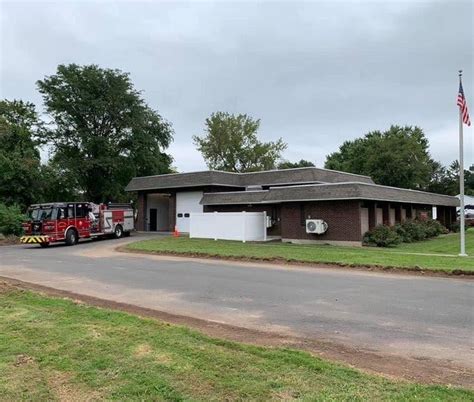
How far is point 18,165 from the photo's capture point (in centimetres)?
4156

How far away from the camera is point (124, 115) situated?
4988cm

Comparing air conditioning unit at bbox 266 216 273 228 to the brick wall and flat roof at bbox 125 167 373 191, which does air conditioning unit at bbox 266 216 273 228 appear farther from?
the brick wall

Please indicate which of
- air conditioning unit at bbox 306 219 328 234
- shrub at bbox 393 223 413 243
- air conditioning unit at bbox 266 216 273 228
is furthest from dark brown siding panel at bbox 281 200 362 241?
shrub at bbox 393 223 413 243

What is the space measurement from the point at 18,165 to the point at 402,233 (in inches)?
1242

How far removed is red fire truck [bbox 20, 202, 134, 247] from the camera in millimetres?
30750

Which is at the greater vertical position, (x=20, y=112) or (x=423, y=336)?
(x=20, y=112)

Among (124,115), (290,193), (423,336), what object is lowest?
(423,336)

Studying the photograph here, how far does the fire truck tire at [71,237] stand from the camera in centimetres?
3200

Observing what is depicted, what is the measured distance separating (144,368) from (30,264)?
53.7ft

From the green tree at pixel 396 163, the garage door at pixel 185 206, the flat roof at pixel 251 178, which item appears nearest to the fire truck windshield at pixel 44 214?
the flat roof at pixel 251 178

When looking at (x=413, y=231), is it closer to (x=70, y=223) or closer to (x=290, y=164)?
(x=70, y=223)

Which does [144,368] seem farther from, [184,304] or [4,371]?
[184,304]

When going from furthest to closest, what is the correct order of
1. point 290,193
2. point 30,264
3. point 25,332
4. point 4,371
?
point 290,193
point 30,264
point 25,332
point 4,371

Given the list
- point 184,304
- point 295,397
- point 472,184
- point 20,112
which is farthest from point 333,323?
point 472,184
